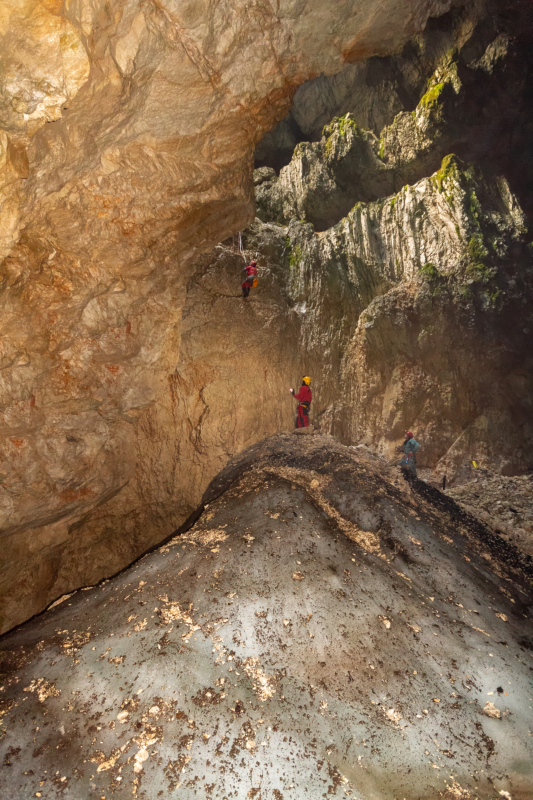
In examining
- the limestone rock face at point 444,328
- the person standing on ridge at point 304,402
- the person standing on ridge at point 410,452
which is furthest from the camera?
the person standing on ridge at point 304,402

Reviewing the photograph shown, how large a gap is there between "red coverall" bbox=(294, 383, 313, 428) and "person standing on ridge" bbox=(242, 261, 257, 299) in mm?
2230

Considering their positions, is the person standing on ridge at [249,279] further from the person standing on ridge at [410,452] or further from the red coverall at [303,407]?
the person standing on ridge at [410,452]

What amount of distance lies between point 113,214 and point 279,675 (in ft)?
17.8

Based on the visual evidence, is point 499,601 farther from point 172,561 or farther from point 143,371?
point 143,371

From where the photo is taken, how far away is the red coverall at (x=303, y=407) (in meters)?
7.96

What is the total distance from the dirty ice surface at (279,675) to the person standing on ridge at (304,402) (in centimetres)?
321

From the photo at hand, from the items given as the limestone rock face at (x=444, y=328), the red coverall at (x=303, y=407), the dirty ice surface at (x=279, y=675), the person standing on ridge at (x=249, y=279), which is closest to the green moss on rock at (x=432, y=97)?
the limestone rock face at (x=444, y=328)

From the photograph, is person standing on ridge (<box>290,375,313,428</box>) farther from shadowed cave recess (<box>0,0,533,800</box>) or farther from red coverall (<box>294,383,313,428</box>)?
shadowed cave recess (<box>0,0,533,800</box>)

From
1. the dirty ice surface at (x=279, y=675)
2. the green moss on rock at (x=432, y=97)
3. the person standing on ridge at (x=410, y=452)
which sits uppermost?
the green moss on rock at (x=432, y=97)

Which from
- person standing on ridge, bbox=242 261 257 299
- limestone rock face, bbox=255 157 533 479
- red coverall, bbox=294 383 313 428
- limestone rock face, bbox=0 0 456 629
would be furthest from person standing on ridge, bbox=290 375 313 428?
person standing on ridge, bbox=242 261 257 299

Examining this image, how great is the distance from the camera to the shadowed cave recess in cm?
317

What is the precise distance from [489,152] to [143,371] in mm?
7840

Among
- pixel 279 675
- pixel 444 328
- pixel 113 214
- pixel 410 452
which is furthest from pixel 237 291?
pixel 279 675

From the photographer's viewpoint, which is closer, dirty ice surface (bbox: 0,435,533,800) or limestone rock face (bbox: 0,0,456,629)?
dirty ice surface (bbox: 0,435,533,800)
